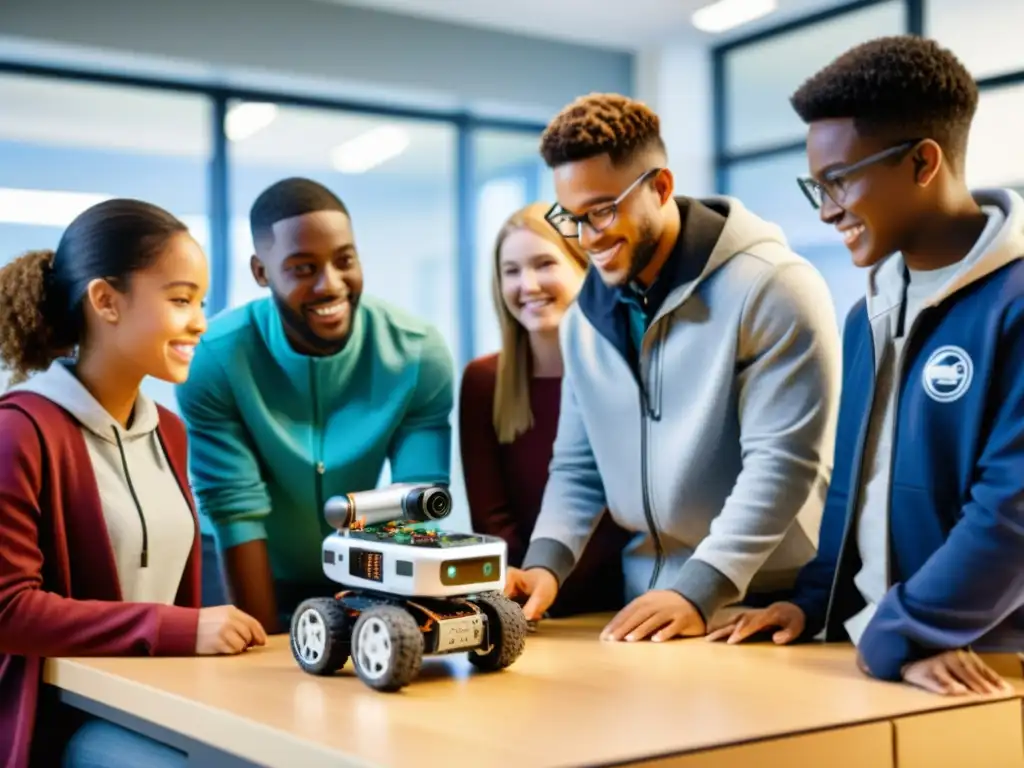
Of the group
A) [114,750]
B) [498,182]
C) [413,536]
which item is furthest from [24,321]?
[498,182]

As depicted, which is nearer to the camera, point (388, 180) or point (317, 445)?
point (317, 445)

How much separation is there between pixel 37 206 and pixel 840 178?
430 cm

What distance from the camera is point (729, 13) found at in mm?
6141

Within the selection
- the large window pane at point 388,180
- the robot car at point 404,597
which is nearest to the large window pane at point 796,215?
the large window pane at point 388,180

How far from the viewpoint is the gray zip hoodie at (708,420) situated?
184cm

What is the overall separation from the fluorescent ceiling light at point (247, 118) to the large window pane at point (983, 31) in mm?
3032

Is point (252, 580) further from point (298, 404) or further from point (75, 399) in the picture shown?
point (75, 399)

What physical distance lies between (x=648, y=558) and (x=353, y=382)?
2.22 ft

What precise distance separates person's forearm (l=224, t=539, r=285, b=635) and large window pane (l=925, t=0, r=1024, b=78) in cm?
421

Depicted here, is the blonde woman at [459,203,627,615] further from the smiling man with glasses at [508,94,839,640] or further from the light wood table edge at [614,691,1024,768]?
the light wood table edge at [614,691,1024,768]

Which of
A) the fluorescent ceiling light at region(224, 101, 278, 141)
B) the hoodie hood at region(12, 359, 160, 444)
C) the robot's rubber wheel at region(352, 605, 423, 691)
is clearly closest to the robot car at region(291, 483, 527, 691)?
the robot's rubber wheel at region(352, 605, 423, 691)

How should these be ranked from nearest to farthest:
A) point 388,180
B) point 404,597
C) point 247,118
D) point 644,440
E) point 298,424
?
1. point 404,597
2. point 644,440
3. point 298,424
4. point 247,118
5. point 388,180

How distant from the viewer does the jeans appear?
1562 millimetres

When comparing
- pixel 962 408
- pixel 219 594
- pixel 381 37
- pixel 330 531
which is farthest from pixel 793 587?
pixel 381 37
